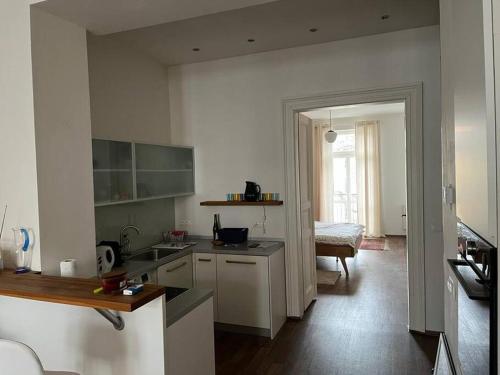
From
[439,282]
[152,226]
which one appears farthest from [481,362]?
[152,226]

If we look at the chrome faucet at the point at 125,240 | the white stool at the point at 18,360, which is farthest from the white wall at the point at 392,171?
the white stool at the point at 18,360

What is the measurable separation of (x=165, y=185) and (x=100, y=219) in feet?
2.46

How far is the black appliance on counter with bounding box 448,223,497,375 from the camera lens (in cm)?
119

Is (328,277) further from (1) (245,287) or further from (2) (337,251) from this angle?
(1) (245,287)

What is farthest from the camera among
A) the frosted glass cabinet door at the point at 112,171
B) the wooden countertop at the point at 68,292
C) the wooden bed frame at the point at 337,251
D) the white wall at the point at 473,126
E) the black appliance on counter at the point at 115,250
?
the wooden bed frame at the point at 337,251

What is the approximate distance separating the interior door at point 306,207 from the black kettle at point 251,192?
460 mm

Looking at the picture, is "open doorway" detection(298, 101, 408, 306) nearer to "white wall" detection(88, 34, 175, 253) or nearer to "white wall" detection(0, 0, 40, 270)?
"white wall" detection(88, 34, 175, 253)

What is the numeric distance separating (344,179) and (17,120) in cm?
743

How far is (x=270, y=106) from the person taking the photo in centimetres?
388

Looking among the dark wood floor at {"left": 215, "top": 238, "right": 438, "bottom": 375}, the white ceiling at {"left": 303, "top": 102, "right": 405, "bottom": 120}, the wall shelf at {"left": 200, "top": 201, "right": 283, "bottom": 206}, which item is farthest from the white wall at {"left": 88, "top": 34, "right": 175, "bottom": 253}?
the white ceiling at {"left": 303, "top": 102, "right": 405, "bottom": 120}

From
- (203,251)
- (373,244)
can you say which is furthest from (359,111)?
(203,251)

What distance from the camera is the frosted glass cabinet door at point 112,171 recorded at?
2.86 m

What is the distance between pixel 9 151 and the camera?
221 centimetres

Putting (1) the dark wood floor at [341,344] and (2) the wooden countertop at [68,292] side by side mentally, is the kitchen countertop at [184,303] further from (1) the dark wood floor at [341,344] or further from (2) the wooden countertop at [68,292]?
(1) the dark wood floor at [341,344]
